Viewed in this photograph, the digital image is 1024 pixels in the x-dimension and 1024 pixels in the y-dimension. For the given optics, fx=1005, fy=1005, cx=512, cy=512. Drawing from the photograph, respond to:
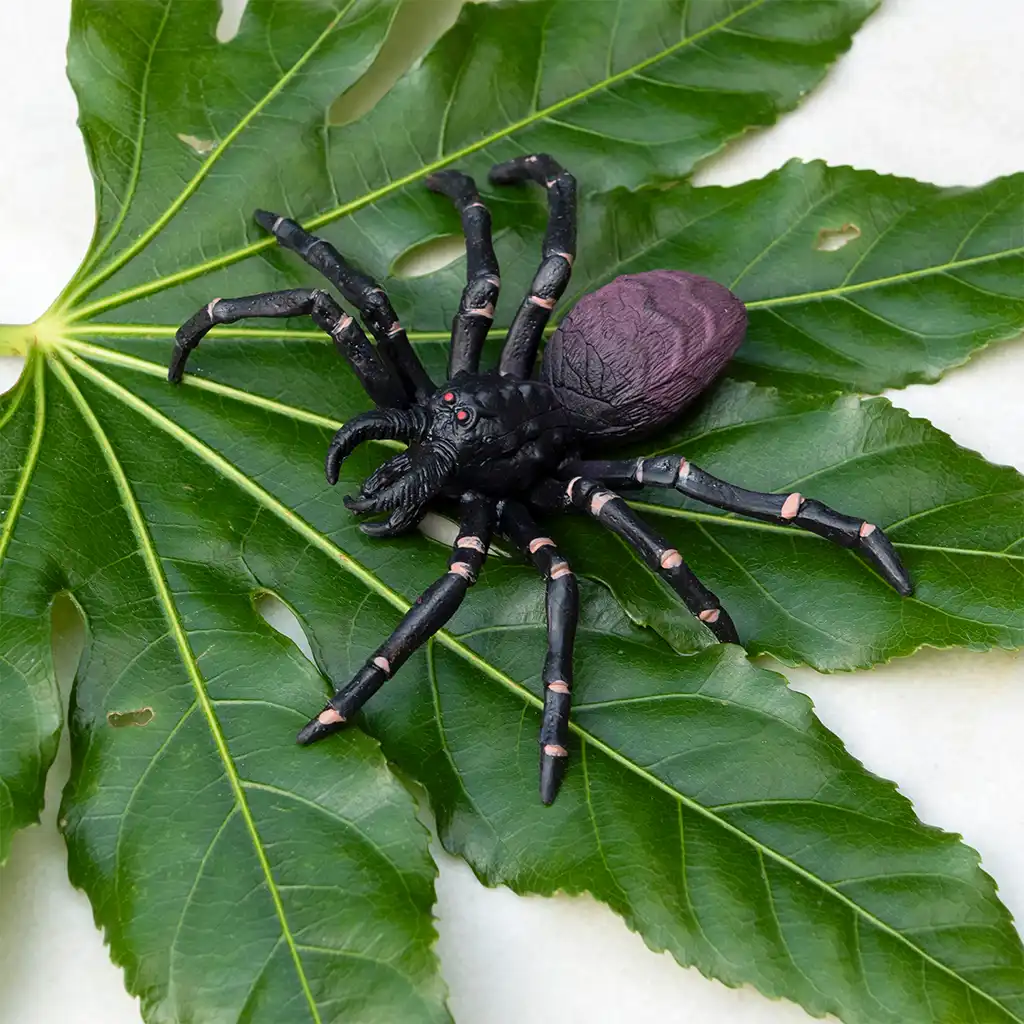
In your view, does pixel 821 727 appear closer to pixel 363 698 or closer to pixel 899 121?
pixel 363 698

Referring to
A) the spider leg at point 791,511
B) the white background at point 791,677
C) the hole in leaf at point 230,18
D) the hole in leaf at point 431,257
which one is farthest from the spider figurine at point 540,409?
the hole in leaf at point 230,18

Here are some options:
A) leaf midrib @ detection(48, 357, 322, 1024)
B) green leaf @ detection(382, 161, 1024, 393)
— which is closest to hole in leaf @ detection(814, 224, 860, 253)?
green leaf @ detection(382, 161, 1024, 393)

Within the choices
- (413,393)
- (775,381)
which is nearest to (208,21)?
(413,393)

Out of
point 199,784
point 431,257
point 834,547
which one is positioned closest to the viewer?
→ point 199,784

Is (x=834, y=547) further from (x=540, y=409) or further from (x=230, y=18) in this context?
(x=230, y=18)

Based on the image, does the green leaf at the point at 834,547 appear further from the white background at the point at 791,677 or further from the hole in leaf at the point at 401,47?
the hole in leaf at the point at 401,47

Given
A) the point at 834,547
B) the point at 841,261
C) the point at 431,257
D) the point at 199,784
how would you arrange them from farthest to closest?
the point at 431,257
the point at 841,261
the point at 834,547
the point at 199,784

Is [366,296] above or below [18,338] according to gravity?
above

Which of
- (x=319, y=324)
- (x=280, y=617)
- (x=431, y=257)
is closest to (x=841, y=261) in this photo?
(x=431, y=257)
